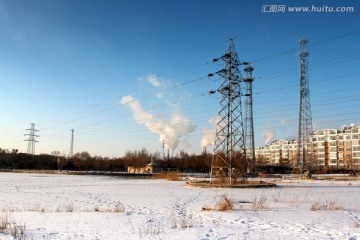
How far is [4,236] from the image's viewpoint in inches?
335

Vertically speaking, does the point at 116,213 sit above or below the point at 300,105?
below

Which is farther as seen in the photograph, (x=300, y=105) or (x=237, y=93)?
(x=300, y=105)

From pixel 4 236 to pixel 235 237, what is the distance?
5.47m

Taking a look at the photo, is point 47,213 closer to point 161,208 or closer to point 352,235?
point 161,208

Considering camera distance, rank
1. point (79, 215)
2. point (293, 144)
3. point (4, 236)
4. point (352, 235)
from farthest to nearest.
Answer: point (293, 144)
point (79, 215)
point (352, 235)
point (4, 236)

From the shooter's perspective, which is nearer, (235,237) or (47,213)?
(235,237)

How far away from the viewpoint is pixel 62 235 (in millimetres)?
8906

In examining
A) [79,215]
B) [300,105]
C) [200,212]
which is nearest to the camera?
[79,215]

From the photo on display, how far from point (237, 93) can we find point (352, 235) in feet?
72.5

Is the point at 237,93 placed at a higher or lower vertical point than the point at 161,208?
higher

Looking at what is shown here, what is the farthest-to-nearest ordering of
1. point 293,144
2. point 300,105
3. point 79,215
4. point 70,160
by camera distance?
point 293,144, point 70,160, point 300,105, point 79,215

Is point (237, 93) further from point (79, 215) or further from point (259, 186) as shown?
point (79, 215)

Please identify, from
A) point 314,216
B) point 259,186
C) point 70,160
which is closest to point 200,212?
point 314,216

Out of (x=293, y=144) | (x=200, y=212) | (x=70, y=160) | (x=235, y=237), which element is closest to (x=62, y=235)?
(x=235, y=237)
